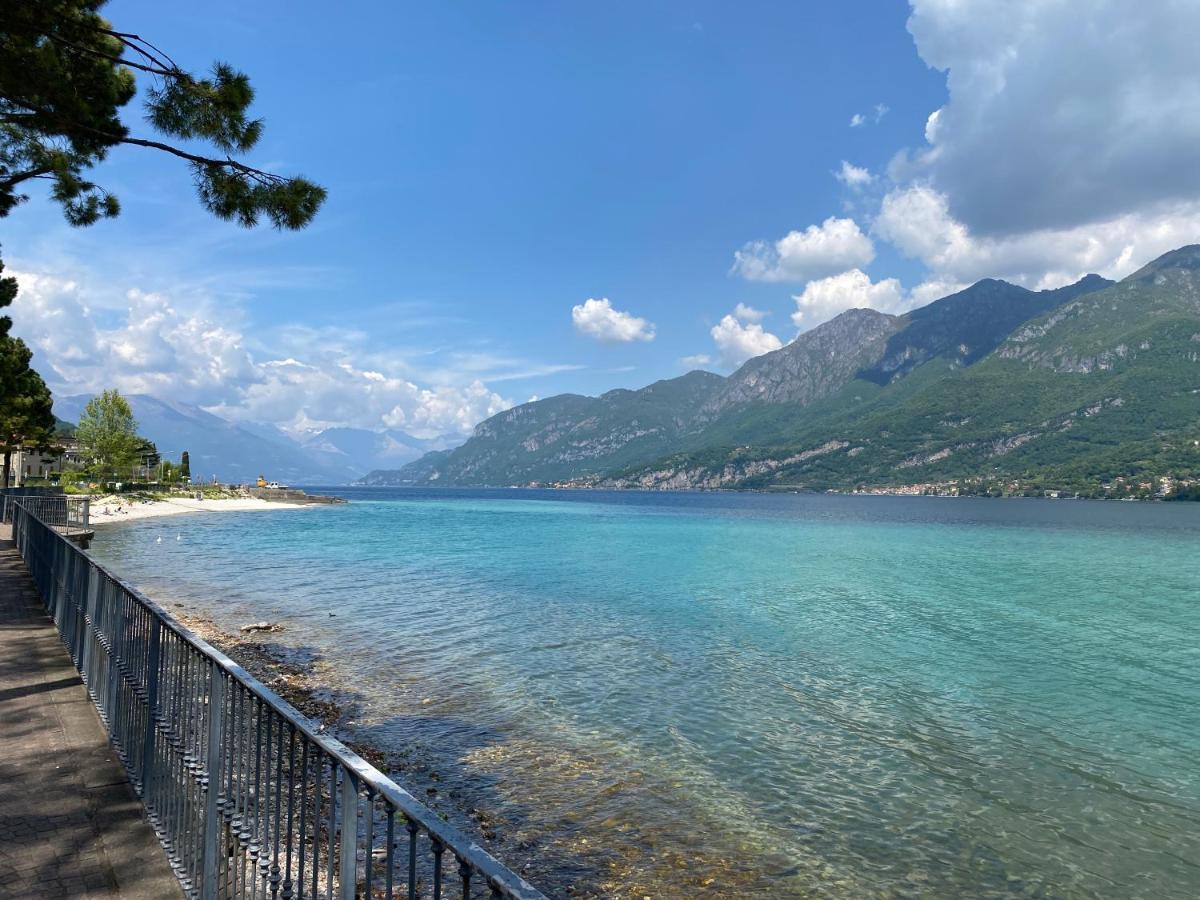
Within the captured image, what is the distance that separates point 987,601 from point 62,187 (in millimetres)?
36354

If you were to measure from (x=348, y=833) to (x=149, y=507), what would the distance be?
312 ft

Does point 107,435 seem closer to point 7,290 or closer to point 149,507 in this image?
point 149,507

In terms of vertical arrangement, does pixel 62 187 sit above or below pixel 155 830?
above

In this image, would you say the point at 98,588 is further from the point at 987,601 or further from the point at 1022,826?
the point at 987,601

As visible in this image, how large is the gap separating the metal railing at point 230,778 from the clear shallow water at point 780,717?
2.98 meters

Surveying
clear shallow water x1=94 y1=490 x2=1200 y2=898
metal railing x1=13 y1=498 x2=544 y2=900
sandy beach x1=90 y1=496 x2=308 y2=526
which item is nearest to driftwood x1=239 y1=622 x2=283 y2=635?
clear shallow water x1=94 y1=490 x2=1200 y2=898

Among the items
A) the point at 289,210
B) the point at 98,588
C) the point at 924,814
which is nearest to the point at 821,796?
the point at 924,814

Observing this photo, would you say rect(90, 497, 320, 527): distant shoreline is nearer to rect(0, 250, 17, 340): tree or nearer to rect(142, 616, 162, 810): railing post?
rect(0, 250, 17, 340): tree

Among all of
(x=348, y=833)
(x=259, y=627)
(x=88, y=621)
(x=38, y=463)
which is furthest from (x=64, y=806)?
(x=38, y=463)

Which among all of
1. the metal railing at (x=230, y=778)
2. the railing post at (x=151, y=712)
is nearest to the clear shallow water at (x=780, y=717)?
the metal railing at (x=230, y=778)

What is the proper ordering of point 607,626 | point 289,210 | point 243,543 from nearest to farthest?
point 289,210 → point 607,626 → point 243,543

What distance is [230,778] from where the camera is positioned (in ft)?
16.1

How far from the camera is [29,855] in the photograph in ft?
17.8

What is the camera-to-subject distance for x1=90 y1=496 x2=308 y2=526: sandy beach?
6850cm
